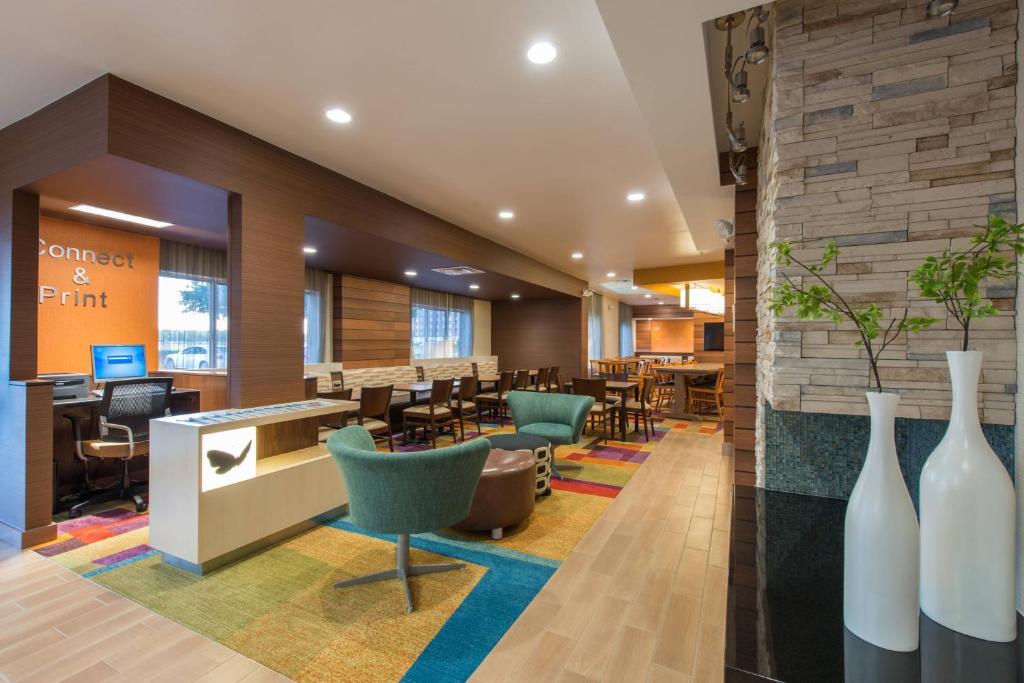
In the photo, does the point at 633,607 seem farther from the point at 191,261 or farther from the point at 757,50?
the point at 191,261

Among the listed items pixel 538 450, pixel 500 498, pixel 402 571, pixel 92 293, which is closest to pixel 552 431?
pixel 538 450

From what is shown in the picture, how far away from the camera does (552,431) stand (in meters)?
4.41

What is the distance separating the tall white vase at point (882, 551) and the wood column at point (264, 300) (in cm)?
344

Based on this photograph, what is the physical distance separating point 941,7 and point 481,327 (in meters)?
10.8

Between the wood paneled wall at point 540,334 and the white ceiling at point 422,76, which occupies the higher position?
the white ceiling at point 422,76

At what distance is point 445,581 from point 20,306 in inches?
136

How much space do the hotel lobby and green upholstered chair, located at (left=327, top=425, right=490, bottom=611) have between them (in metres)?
0.02

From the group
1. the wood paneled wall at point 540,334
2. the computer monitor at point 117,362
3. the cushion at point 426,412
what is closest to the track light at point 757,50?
the cushion at point 426,412

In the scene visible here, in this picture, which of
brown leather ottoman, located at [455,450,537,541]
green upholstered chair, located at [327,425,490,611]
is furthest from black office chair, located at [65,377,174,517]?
brown leather ottoman, located at [455,450,537,541]

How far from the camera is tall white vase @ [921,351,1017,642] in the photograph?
81cm

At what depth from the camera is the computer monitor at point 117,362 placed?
441 cm

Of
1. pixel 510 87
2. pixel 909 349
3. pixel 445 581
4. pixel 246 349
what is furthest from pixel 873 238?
pixel 246 349

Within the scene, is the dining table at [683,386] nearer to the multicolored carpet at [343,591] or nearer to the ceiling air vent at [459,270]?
the ceiling air vent at [459,270]

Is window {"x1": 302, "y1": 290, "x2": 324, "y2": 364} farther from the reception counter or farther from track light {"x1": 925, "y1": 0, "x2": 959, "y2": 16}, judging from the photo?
track light {"x1": 925, "y1": 0, "x2": 959, "y2": 16}
